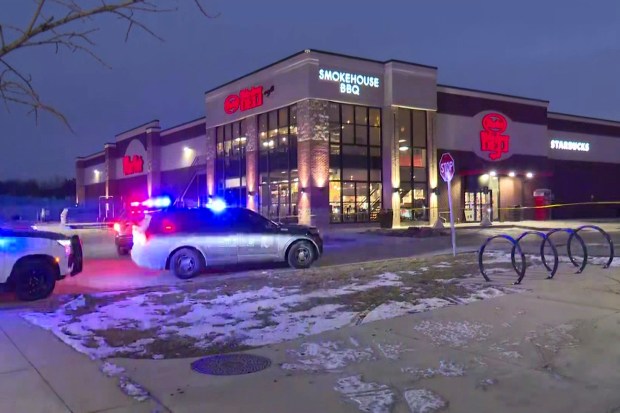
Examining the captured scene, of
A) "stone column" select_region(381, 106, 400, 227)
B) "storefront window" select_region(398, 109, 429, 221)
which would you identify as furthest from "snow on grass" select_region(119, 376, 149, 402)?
"storefront window" select_region(398, 109, 429, 221)

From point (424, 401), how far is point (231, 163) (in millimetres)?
38691

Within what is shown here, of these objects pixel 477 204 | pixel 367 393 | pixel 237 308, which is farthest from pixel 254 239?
pixel 477 204

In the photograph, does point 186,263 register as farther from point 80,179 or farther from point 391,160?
point 80,179

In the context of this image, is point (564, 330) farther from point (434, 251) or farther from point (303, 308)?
point (434, 251)

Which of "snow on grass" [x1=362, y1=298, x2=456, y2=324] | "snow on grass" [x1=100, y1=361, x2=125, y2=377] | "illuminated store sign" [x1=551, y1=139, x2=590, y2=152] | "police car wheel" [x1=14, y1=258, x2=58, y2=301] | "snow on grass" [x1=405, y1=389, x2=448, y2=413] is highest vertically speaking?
"illuminated store sign" [x1=551, y1=139, x2=590, y2=152]

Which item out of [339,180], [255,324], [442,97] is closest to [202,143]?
[339,180]

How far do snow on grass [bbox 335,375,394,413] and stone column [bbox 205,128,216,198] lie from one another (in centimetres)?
3950

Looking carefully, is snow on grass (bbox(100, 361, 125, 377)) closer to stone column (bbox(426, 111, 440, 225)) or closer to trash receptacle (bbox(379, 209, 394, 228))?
trash receptacle (bbox(379, 209, 394, 228))

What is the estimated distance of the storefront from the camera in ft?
116

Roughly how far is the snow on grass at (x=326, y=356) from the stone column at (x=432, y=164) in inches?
1292

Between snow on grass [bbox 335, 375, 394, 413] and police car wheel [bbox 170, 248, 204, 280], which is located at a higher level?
police car wheel [bbox 170, 248, 204, 280]

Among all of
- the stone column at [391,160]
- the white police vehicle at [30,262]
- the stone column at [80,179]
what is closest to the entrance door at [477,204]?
the stone column at [391,160]

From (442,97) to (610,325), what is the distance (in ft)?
115

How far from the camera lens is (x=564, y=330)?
7023mm
